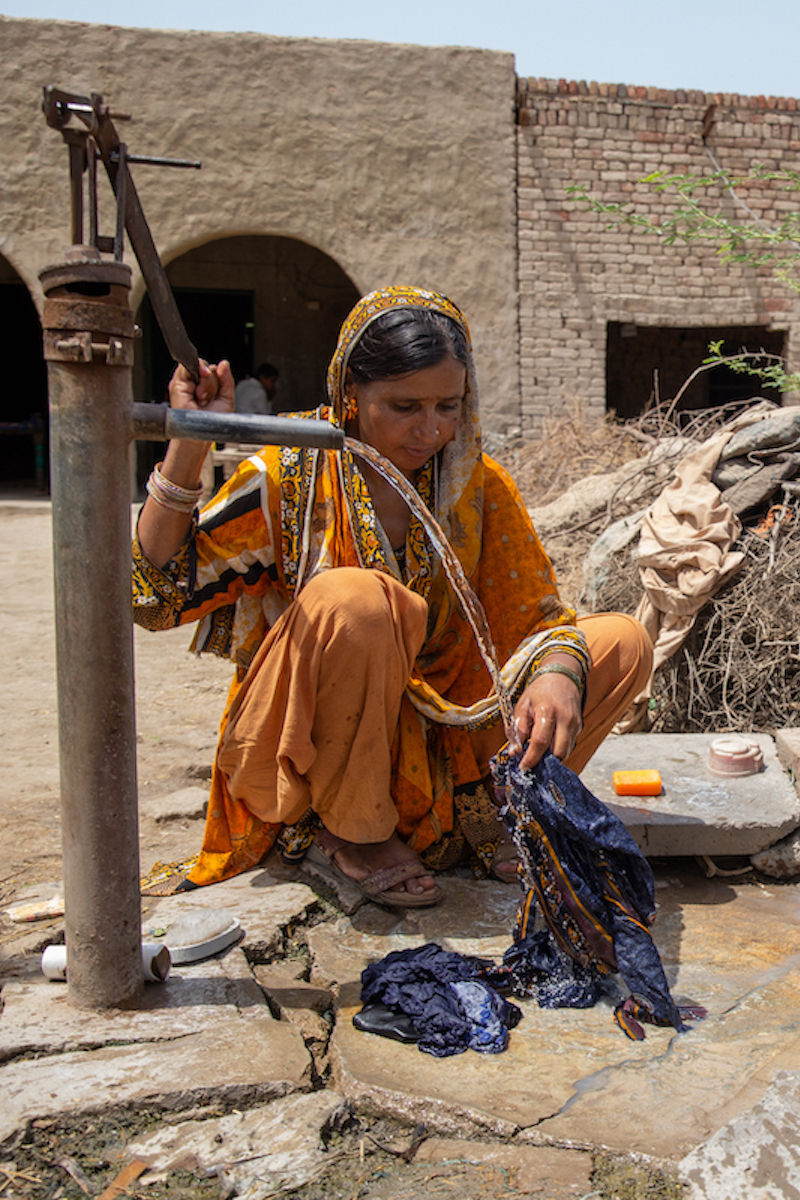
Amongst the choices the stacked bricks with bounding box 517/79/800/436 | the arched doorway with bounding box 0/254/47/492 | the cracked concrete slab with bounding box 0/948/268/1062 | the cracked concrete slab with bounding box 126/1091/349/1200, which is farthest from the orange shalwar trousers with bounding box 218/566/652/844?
the arched doorway with bounding box 0/254/47/492

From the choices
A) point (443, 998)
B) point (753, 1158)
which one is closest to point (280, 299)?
point (443, 998)

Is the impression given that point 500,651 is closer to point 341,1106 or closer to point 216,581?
point 216,581

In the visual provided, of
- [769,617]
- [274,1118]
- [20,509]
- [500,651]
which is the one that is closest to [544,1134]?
[274,1118]

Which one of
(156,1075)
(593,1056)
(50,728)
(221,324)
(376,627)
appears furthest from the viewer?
(221,324)

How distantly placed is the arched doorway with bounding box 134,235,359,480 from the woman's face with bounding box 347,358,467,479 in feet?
31.1

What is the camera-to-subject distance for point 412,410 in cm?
209

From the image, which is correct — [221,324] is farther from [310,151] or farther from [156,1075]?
[156,1075]

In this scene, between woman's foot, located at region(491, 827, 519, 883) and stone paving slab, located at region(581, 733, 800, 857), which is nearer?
woman's foot, located at region(491, 827, 519, 883)

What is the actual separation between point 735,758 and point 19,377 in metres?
13.6

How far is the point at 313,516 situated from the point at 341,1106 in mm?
1173

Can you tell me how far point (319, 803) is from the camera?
81.4 inches

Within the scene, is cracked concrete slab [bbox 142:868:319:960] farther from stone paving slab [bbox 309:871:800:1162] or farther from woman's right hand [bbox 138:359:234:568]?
woman's right hand [bbox 138:359:234:568]

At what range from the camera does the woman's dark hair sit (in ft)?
6.66

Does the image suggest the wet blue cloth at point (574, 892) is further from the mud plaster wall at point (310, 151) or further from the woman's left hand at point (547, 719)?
the mud plaster wall at point (310, 151)
